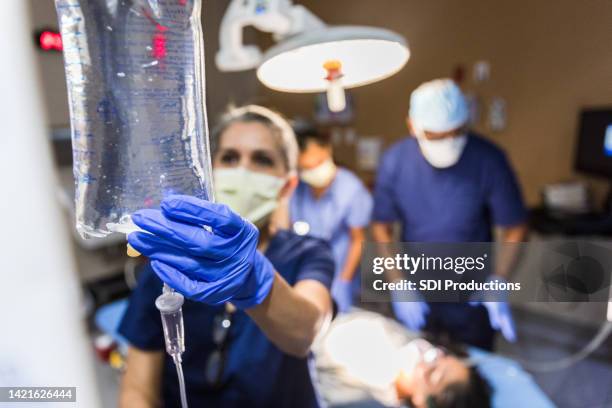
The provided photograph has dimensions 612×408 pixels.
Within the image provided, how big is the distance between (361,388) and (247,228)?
82 centimetres

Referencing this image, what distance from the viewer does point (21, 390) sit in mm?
637

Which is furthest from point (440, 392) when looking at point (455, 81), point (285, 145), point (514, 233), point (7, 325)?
point (7, 325)

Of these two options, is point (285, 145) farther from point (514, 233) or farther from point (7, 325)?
point (514, 233)

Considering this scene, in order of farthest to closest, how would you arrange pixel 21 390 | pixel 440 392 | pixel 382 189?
pixel 382 189, pixel 440 392, pixel 21 390

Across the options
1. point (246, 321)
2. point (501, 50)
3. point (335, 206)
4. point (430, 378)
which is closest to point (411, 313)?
point (430, 378)

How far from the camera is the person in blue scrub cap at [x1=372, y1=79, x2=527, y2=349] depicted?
3.26 ft

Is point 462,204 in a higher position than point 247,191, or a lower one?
lower

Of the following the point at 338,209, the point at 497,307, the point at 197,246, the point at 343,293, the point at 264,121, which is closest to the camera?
the point at 197,246

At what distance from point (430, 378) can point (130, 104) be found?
1.02 metres

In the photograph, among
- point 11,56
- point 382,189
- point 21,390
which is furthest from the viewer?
point 382,189

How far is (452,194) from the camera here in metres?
1.08

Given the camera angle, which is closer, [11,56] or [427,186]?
[11,56]

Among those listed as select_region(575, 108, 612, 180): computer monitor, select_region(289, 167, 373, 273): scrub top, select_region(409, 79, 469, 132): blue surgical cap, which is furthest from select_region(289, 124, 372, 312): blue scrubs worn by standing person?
select_region(575, 108, 612, 180): computer monitor

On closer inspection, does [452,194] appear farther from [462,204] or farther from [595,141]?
[595,141]
